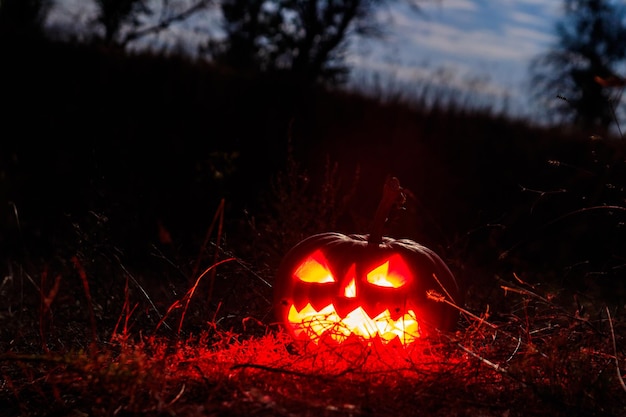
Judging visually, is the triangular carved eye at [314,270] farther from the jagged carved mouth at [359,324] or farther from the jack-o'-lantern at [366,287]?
the jagged carved mouth at [359,324]

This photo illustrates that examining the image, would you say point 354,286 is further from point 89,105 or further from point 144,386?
point 89,105

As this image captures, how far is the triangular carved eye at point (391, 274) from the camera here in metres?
3.18

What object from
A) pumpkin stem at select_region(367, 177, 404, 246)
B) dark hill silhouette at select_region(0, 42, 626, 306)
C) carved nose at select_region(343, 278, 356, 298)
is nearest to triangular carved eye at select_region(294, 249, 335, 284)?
carved nose at select_region(343, 278, 356, 298)

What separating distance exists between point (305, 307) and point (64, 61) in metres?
7.13

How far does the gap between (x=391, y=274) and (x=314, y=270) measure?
363 millimetres

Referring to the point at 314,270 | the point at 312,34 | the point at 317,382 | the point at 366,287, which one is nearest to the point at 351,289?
the point at 366,287

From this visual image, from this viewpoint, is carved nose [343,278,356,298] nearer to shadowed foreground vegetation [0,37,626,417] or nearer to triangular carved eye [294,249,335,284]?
triangular carved eye [294,249,335,284]

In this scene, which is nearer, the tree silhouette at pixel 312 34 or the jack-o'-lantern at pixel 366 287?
the jack-o'-lantern at pixel 366 287

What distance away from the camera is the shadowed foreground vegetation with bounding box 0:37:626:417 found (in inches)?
95.8

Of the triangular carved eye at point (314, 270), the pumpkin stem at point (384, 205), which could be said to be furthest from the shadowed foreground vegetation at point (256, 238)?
the triangular carved eye at point (314, 270)

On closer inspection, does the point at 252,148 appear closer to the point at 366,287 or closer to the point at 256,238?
the point at 256,238

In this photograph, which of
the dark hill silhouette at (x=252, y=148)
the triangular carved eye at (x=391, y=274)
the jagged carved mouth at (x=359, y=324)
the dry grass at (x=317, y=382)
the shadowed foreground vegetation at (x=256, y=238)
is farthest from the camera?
the dark hill silhouette at (x=252, y=148)

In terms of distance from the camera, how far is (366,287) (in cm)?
307

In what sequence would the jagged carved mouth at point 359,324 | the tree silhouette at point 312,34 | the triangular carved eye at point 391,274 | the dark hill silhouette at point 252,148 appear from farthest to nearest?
the tree silhouette at point 312,34, the dark hill silhouette at point 252,148, the triangular carved eye at point 391,274, the jagged carved mouth at point 359,324
